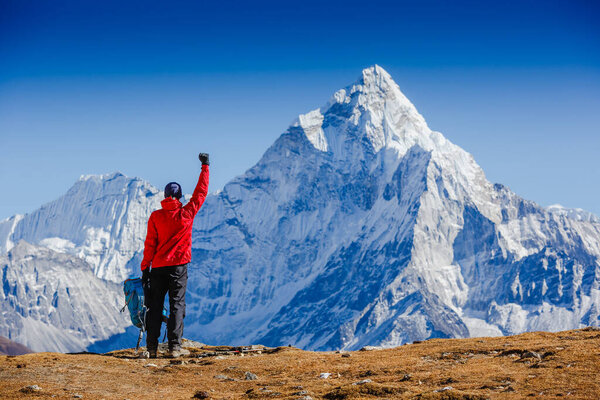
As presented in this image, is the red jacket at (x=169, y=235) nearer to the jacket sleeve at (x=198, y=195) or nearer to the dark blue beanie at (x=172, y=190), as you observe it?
the jacket sleeve at (x=198, y=195)

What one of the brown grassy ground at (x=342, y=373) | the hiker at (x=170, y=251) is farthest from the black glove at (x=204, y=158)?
the brown grassy ground at (x=342, y=373)

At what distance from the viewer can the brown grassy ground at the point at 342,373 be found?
65.3ft

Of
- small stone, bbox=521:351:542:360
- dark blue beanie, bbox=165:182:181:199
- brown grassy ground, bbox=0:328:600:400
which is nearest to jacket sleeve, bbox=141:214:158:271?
dark blue beanie, bbox=165:182:181:199

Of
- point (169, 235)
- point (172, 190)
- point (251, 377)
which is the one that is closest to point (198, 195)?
point (172, 190)

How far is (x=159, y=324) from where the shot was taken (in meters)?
25.1

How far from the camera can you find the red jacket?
23969mm

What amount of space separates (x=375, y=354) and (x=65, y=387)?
1318 centimetres

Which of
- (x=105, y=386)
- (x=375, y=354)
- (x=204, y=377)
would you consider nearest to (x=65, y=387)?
(x=105, y=386)

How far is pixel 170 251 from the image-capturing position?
23.9m

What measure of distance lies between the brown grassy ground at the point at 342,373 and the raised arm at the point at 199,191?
5.62 meters

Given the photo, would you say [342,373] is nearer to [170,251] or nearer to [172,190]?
[170,251]

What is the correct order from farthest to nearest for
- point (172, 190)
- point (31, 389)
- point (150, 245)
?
point (172, 190)
point (150, 245)
point (31, 389)

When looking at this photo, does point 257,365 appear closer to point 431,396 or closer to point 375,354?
point 375,354

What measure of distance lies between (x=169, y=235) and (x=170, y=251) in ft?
1.76
